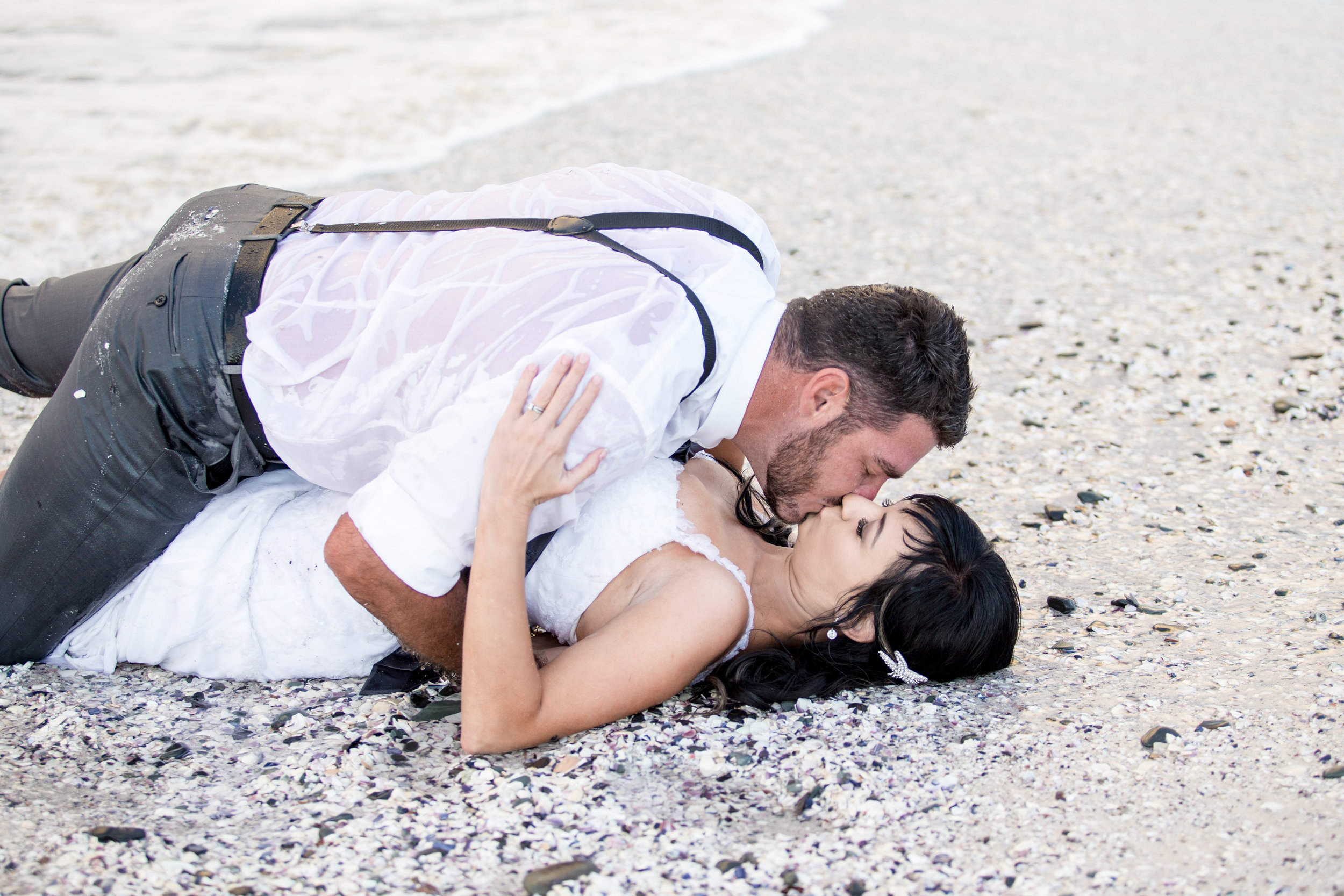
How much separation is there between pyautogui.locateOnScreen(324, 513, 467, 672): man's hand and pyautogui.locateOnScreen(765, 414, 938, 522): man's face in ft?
3.21

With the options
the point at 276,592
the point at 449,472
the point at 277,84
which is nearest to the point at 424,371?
the point at 449,472

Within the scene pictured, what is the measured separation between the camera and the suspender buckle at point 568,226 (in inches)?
107

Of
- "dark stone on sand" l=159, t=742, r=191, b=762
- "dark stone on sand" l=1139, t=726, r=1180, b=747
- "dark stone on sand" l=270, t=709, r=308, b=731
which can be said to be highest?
"dark stone on sand" l=159, t=742, r=191, b=762

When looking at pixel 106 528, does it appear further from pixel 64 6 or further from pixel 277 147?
pixel 64 6

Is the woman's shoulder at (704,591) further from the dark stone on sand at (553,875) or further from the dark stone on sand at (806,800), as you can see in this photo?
the dark stone on sand at (553,875)

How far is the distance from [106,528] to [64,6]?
16.7m

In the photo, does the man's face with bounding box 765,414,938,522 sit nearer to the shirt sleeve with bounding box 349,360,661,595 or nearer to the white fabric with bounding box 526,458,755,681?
the white fabric with bounding box 526,458,755,681

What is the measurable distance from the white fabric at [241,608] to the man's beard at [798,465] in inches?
48.0

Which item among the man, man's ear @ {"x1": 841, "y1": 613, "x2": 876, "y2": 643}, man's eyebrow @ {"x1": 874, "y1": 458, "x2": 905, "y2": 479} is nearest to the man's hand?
the man

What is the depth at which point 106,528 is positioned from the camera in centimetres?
293

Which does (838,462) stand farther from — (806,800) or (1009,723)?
(806,800)

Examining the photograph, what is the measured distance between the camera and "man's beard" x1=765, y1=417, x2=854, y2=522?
10.1 ft

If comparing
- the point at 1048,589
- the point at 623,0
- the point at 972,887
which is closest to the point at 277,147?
the point at 1048,589

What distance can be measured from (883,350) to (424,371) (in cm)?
124
